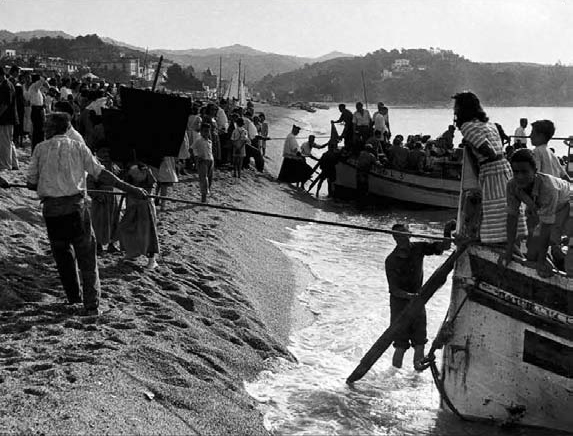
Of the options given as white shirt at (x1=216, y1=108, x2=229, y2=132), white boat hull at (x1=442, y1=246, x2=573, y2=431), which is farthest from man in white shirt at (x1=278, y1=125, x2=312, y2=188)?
white boat hull at (x1=442, y1=246, x2=573, y2=431)

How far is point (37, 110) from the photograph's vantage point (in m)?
13.6

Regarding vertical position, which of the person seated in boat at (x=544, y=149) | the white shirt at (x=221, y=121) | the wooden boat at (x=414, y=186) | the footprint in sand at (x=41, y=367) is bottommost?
the wooden boat at (x=414, y=186)

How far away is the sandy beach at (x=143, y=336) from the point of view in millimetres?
5125

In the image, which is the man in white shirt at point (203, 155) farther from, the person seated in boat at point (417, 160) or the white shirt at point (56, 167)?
the person seated in boat at point (417, 160)

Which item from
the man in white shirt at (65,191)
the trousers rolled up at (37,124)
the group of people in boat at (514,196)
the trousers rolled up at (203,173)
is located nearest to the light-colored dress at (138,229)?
the man in white shirt at (65,191)

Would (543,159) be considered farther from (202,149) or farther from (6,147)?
(6,147)

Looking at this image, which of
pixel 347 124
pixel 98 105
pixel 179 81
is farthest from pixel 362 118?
pixel 179 81

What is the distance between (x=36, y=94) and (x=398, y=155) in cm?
973

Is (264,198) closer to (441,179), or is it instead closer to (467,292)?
(441,179)

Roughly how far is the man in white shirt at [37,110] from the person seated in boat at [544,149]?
31.3 ft

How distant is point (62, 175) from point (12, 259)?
6.29 ft

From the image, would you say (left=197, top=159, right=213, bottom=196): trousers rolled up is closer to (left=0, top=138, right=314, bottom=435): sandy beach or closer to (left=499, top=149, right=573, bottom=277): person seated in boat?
(left=0, top=138, right=314, bottom=435): sandy beach

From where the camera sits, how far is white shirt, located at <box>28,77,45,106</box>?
1370 centimetres

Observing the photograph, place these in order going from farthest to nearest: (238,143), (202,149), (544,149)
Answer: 1. (238,143)
2. (202,149)
3. (544,149)
